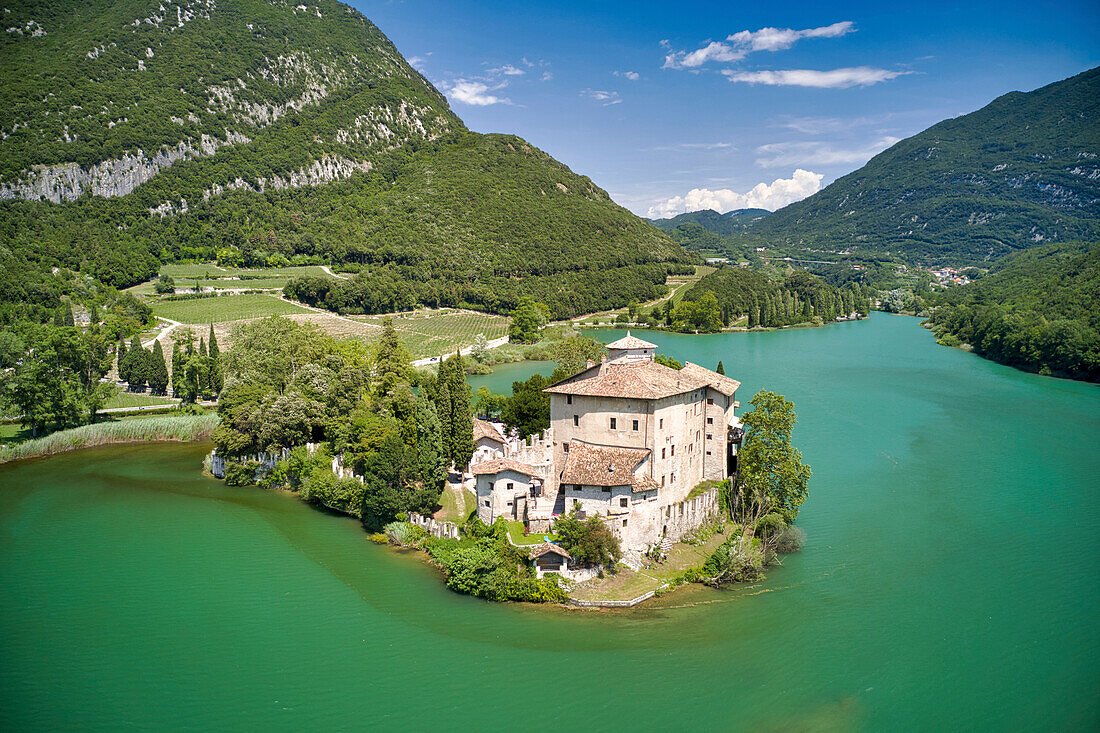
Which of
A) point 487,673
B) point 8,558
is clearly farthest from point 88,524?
point 487,673

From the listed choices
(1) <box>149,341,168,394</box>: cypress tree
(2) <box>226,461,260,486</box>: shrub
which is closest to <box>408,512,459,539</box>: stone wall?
(2) <box>226,461,260,486</box>: shrub

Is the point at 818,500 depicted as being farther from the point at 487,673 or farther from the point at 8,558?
the point at 8,558

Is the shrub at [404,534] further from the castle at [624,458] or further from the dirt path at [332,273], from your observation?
the dirt path at [332,273]

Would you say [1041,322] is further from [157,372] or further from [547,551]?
[157,372]

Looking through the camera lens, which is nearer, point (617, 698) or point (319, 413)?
point (617, 698)

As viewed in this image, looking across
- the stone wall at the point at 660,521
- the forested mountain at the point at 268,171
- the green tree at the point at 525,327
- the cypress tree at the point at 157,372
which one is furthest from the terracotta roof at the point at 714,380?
the forested mountain at the point at 268,171

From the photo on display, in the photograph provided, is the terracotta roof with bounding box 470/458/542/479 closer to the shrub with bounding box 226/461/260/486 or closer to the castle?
the castle
